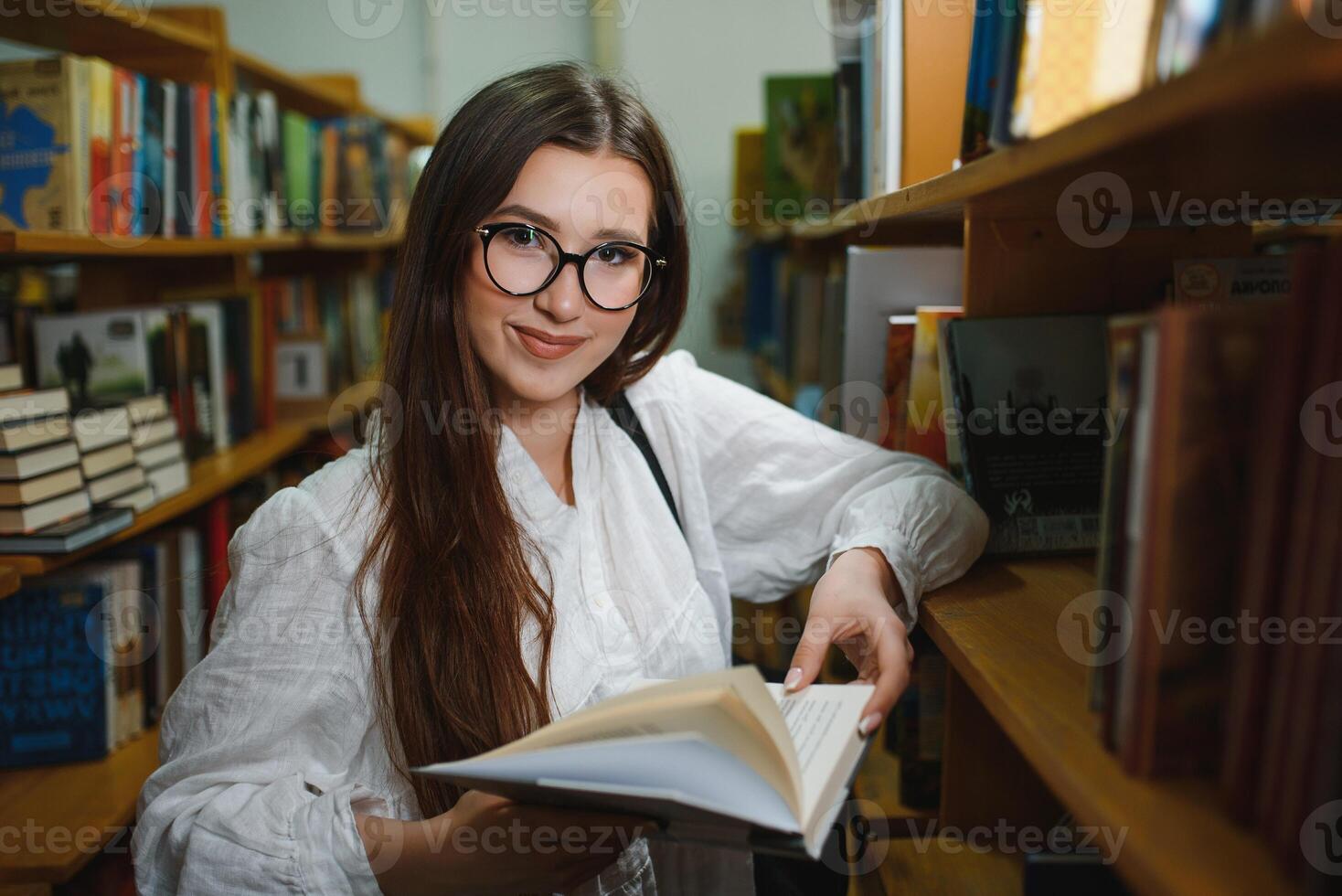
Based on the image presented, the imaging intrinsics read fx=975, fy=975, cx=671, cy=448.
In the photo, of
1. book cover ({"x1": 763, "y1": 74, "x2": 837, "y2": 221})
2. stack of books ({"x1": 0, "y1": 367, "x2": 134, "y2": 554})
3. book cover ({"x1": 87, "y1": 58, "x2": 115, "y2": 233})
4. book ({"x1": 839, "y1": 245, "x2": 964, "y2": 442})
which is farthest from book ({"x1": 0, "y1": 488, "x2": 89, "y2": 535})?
book cover ({"x1": 763, "y1": 74, "x2": 837, "y2": 221})

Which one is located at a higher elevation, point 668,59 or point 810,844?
point 668,59

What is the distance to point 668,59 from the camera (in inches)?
140

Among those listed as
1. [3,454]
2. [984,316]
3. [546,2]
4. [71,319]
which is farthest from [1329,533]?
[546,2]

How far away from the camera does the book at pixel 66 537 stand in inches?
52.7

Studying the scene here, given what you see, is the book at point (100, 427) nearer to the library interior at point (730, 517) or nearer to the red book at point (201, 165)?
the library interior at point (730, 517)

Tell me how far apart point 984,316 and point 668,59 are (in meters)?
2.88

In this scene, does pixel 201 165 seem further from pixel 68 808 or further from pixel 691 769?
pixel 691 769

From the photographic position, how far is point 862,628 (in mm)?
907

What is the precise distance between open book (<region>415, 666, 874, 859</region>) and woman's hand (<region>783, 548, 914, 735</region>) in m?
0.16

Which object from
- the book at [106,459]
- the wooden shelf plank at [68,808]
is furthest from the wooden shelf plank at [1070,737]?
the book at [106,459]

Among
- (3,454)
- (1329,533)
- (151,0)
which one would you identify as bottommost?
(3,454)

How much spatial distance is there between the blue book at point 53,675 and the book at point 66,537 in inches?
6.0

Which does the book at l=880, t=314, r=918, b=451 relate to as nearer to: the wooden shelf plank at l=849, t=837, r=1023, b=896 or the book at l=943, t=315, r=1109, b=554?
the book at l=943, t=315, r=1109, b=554

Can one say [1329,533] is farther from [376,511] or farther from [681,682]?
[376,511]
